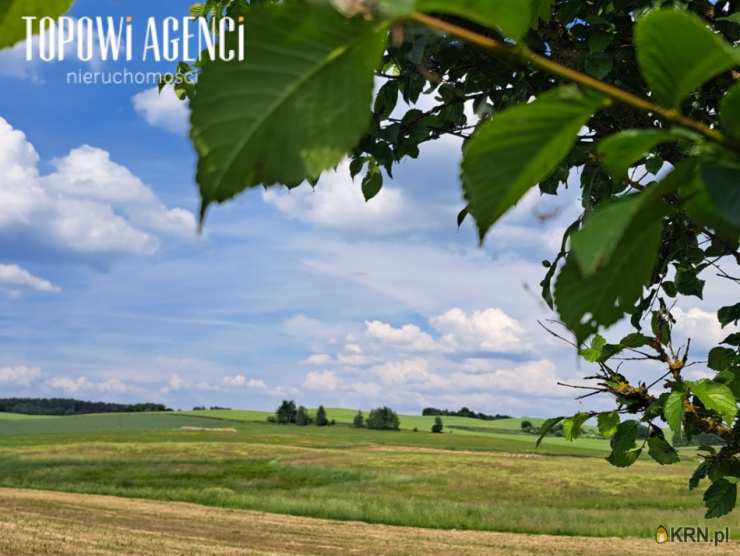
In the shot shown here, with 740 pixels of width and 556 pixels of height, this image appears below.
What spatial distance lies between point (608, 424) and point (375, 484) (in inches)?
1820

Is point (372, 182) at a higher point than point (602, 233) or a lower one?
higher

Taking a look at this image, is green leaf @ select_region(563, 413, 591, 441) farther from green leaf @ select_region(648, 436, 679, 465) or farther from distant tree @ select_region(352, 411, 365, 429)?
distant tree @ select_region(352, 411, 365, 429)

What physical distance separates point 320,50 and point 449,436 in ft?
330

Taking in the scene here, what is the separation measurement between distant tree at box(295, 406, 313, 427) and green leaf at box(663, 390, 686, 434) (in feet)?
364

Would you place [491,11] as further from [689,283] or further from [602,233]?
[689,283]

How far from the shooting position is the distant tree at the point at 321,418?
111250mm

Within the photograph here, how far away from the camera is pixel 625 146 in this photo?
1.84 feet

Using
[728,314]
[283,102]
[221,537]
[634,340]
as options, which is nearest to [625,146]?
[283,102]

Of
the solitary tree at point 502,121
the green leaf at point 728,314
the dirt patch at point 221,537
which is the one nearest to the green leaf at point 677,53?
the solitary tree at point 502,121

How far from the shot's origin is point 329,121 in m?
0.50

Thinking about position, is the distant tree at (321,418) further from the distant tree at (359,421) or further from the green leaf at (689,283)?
the green leaf at (689,283)

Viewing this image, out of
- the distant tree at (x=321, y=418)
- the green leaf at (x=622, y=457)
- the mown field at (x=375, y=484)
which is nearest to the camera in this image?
the green leaf at (x=622, y=457)

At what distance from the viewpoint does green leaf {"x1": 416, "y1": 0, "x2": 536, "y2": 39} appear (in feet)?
1.45

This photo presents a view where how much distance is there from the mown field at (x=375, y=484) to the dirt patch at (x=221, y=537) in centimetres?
301
